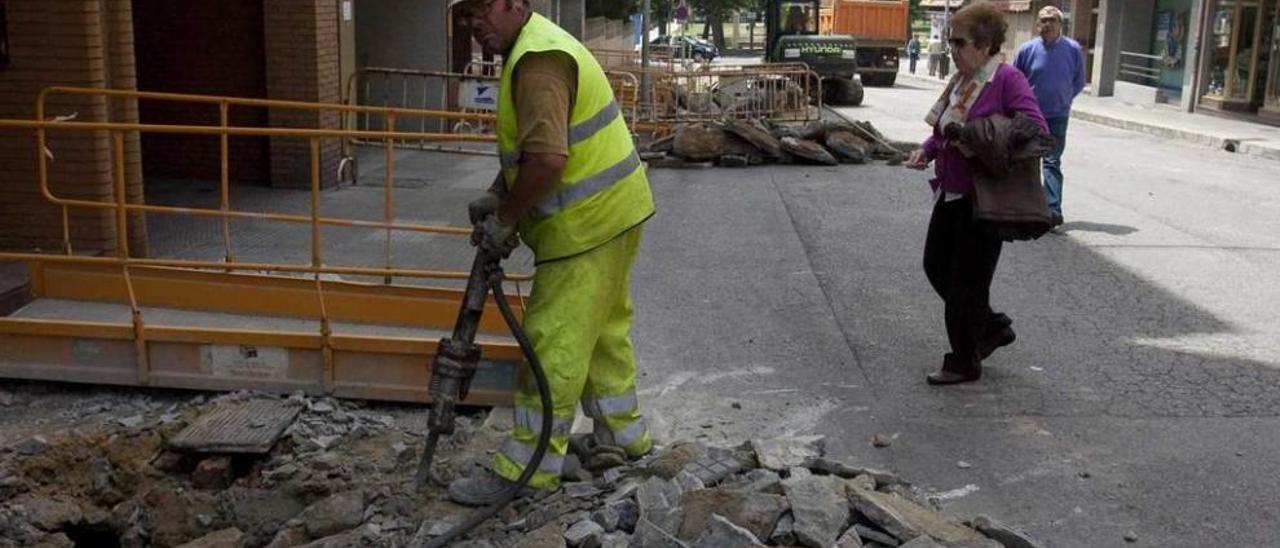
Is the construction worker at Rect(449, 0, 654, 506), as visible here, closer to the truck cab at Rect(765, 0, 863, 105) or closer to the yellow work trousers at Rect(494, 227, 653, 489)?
the yellow work trousers at Rect(494, 227, 653, 489)

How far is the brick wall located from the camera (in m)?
7.81

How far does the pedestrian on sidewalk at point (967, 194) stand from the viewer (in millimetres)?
6012

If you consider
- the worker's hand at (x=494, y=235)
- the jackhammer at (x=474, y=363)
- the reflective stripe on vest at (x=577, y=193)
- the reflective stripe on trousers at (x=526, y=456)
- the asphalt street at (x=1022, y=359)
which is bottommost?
the asphalt street at (x=1022, y=359)

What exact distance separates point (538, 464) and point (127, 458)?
5.86 ft

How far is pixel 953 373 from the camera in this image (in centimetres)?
644

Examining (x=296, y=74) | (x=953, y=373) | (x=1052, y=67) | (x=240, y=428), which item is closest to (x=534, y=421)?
(x=240, y=428)

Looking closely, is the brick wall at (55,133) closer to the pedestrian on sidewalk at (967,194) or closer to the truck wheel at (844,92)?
the pedestrian on sidewalk at (967,194)

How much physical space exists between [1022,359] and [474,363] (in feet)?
11.5

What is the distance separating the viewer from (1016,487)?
5109 millimetres

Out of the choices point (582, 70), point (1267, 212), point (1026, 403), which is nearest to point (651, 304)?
point (1026, 403)

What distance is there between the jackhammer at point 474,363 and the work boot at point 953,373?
8.45 ft

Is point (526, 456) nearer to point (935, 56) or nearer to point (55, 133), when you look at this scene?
point (55, 133)

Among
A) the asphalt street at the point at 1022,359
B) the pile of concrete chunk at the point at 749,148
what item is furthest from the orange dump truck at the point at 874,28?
the asphalt street at the point at 1022,359

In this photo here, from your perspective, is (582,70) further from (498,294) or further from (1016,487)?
(1016,487)
